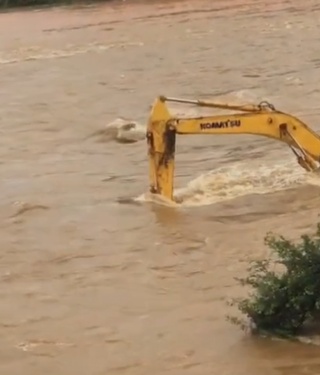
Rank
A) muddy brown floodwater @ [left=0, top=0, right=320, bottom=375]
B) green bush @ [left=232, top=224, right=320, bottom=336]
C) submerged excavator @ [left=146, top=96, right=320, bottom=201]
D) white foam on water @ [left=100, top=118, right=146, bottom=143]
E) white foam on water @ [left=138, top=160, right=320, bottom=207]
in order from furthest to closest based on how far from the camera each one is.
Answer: white foam on water @ [left=100, top=118, right=146, bottom=143]
white foam on water @ [left=138, top=160, right=320, bottom=207]
submerged excavator @ [left=146, top=96, right=320, bottom=201]
muddy brown floodwater @ [left=0, top=0, right=320, bottom=375]
green bush @ [left=232, top=224, right=320, bottom=336]

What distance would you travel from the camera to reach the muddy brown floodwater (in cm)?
815

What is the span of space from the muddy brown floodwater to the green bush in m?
0.16

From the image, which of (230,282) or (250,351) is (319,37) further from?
(250,351)

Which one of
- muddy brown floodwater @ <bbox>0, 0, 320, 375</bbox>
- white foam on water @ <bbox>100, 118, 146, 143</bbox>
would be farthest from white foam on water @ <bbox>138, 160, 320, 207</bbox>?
white foam on water @ <bbox>100, 118, 146, 143</bbox>

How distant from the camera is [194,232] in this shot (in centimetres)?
1173

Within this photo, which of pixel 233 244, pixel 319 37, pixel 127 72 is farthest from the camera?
pixel 319 37

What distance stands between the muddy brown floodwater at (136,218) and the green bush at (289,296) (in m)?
0.16

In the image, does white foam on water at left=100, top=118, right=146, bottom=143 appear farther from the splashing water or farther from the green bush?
the green bush

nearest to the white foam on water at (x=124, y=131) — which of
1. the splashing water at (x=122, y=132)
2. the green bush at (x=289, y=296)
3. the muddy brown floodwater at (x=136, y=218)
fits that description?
the splashing water at (x=122, y=132)

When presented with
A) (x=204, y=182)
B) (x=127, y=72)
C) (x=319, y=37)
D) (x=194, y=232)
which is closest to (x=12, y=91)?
(x=127, y=72)

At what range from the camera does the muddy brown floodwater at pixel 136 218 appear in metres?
8.15

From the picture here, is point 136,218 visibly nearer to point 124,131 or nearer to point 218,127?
point 218,127

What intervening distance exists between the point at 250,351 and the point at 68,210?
559 centimetres

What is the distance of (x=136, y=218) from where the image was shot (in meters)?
12.5
